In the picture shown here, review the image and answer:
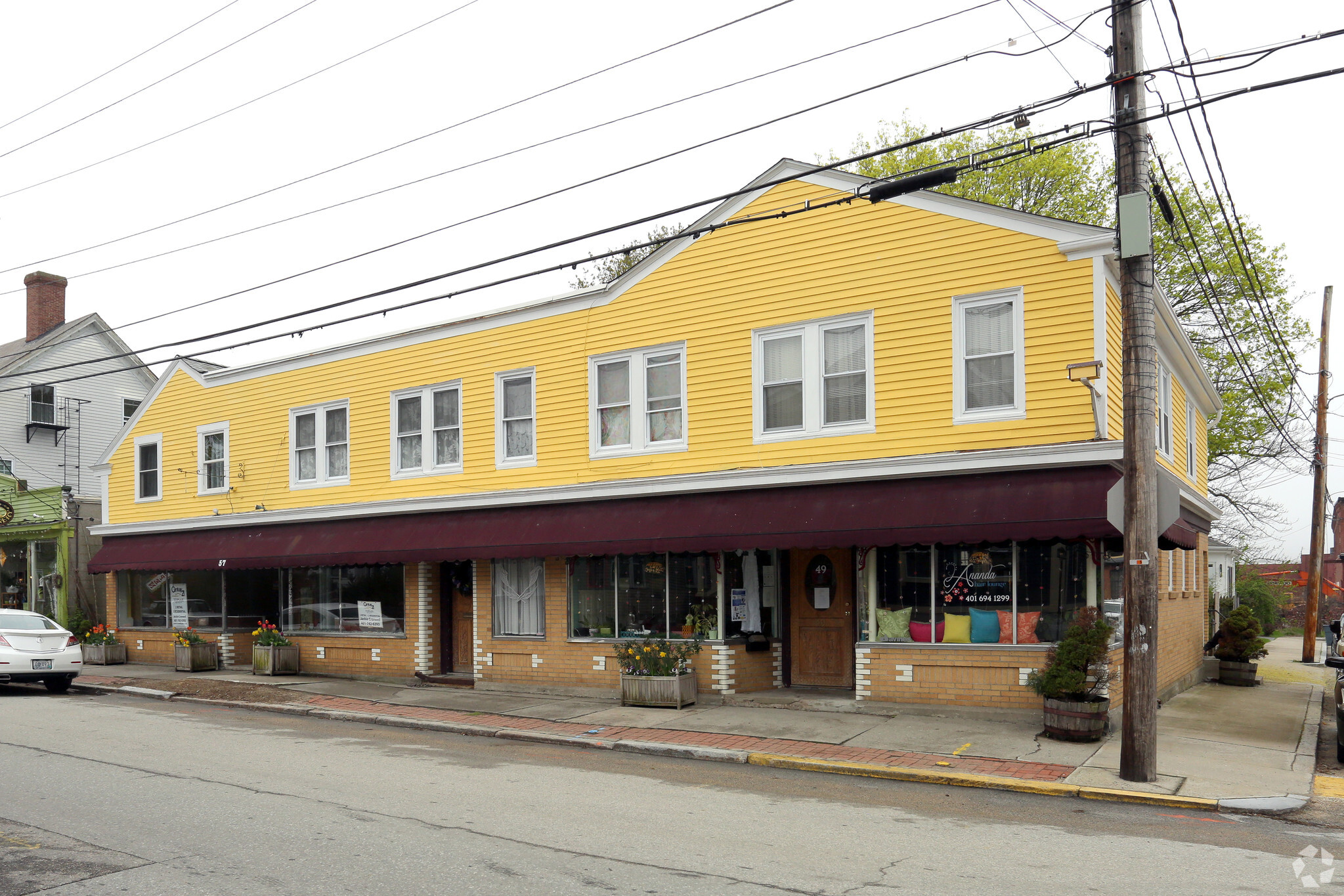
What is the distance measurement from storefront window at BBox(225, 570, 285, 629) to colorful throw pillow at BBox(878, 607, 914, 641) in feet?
48.0

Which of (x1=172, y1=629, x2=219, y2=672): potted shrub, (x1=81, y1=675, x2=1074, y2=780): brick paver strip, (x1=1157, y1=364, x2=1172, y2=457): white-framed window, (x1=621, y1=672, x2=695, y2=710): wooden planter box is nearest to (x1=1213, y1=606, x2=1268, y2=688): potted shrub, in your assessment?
(x1=1157, y1=364, x2=1172, y2=457): white-framed window

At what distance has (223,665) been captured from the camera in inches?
885

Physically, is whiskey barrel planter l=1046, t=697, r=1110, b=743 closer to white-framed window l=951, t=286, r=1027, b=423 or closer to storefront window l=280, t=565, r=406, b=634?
white-framed window l=951, t=286, r=1027, b=423

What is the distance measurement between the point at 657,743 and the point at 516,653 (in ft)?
18.9

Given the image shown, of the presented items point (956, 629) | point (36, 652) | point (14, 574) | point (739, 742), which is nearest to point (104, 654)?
point (36, 652)

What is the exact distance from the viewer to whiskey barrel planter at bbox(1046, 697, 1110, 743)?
11.8 m

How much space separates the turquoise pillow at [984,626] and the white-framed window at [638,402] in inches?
197

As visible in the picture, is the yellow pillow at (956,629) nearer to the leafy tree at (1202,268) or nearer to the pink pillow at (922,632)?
the pink pillow at (922,632)

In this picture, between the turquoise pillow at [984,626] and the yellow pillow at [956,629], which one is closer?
the turquoise pillow at [984,626]

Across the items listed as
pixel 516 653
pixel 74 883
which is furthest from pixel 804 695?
pixel 74 883

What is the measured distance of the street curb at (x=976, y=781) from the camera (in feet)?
31.2

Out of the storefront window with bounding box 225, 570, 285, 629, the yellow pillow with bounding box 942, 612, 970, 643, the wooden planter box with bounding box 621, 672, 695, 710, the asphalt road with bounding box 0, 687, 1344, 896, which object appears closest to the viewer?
the asphalt road with bounding box 0, 687, 1344, 896

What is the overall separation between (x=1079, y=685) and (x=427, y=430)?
12076 mm

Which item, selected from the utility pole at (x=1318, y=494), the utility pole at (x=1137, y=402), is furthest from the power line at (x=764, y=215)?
the utility pole at (x=1318, y=494)
